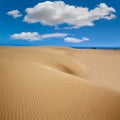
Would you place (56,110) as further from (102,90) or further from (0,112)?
(102,90)

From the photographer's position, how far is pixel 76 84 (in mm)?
9078

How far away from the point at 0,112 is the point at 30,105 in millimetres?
1040

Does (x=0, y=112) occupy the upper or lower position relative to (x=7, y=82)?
lower

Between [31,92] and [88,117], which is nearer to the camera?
[88,117]

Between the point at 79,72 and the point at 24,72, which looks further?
the point at 79,72

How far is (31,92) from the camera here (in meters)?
7.35

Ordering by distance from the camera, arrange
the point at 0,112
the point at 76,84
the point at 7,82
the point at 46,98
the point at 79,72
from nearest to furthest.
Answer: the point at 0,112
the point at 46,98
the point at 7,82
the point at 76,84
the point at 79,72

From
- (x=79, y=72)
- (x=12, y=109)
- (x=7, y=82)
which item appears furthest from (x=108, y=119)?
(x=79, y=72)

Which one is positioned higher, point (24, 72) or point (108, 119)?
point (24, 72)

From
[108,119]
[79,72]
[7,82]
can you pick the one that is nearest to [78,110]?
[108,119]

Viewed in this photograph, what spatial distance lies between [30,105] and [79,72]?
12.3 meters

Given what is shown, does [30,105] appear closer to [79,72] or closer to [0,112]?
[0,112]

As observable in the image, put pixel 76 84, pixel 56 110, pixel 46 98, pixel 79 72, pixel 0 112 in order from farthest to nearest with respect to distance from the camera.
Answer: pixel 79 72 < pixel 76 84 < pixel 46 98 < pixel 56 110 < pixel 0 112

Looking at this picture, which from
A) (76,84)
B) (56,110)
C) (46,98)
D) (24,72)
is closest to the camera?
(56,110)
